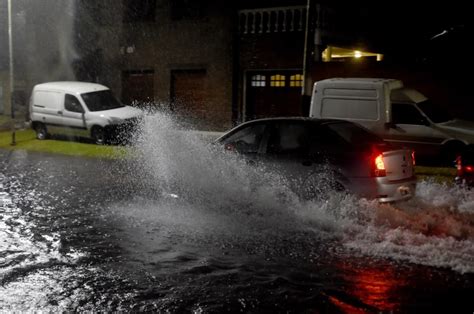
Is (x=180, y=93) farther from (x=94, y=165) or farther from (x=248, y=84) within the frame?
(x=94, y=165)

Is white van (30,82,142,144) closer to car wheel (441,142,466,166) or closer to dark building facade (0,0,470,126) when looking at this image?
dark building facade (0,0,470,126)

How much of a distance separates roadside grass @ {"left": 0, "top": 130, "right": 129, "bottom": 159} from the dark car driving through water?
7.80 meters

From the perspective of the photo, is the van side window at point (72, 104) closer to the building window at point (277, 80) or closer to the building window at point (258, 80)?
the building window at point (258, 80)

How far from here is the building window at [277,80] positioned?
21172 millimetres

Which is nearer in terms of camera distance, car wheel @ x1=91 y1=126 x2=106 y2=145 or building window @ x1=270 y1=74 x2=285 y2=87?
car wheel @ x1=91 y1=126 x2=106 y2=145

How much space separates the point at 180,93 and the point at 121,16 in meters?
4.13

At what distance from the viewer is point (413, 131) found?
13688 millimetres

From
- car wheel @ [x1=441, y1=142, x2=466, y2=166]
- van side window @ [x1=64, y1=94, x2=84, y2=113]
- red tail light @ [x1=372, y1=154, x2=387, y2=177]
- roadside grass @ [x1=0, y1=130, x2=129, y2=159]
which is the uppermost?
van side window @ [x1=64, y1=94, x2=84, y2=113]

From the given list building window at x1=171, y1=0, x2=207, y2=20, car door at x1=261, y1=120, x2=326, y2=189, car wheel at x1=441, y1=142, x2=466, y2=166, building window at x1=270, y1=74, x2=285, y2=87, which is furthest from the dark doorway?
car door at x1=261, y1=120, x2=326, y2=189

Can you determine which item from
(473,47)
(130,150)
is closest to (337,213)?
(130,150)

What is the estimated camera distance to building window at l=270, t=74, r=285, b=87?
21.2m

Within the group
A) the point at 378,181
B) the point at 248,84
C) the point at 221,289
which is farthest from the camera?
the point at 248,84

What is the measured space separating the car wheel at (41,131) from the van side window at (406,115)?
477 inches

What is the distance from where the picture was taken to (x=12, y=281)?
600cm
